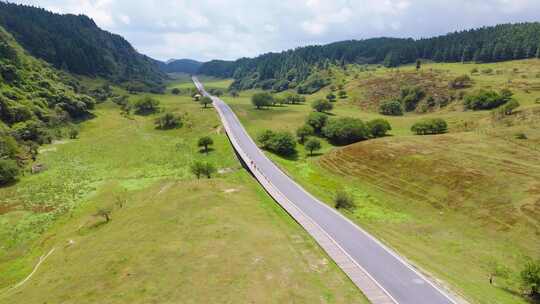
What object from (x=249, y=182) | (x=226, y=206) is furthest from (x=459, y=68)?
(x=226, y=206)

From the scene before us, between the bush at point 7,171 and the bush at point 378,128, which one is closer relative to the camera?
the bush at point 7,171

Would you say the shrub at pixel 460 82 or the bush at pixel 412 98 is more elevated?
the shrub at pixel 460 82

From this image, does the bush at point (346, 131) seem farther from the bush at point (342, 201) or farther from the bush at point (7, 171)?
the bush at point (7, 171)

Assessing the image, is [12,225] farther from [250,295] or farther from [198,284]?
[250,295]

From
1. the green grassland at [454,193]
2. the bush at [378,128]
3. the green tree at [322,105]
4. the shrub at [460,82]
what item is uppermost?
the shrub at [460,82]

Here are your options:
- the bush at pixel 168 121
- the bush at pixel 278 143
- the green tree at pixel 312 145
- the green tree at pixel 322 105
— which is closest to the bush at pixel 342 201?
the bush at pixel 278 143

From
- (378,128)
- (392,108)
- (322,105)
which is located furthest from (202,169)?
(392,108)

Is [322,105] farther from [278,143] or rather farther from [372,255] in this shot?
[372,255]
